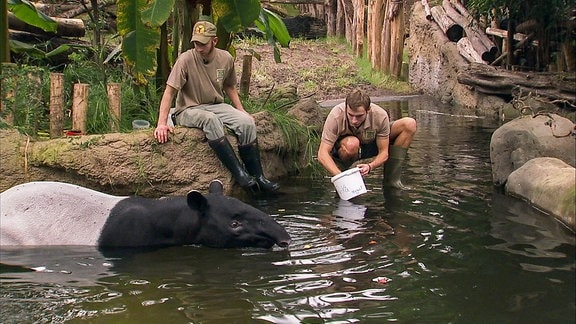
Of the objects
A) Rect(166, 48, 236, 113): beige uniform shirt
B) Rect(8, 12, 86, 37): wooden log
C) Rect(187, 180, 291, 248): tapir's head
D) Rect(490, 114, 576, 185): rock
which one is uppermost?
Rect(8, 12, 86, 37): wooden log

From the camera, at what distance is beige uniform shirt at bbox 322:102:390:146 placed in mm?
7836

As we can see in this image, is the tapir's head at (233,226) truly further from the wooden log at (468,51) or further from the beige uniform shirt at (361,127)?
the wooden log at (468,51)

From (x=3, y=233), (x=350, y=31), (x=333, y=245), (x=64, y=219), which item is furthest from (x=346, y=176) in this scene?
(x=350, y=31)

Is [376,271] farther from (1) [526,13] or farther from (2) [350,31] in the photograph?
(2) [350,31]

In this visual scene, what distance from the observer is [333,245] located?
245 inches

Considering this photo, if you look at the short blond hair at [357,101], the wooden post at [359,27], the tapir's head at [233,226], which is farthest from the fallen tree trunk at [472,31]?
the tapir's head at [233,226]

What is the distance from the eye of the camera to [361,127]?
800 cm

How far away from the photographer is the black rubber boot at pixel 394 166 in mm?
8352

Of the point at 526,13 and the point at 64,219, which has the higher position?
the point at 526,13

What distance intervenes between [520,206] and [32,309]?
4507 millimetres

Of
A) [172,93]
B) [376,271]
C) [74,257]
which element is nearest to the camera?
[376,271]

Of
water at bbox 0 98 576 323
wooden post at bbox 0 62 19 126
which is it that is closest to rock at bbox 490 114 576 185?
water at bbox 0 98 576 323

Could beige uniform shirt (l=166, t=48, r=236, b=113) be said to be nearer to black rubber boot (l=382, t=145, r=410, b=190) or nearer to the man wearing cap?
the man wearing cap

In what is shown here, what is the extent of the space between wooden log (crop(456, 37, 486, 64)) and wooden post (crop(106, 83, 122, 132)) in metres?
9.50
